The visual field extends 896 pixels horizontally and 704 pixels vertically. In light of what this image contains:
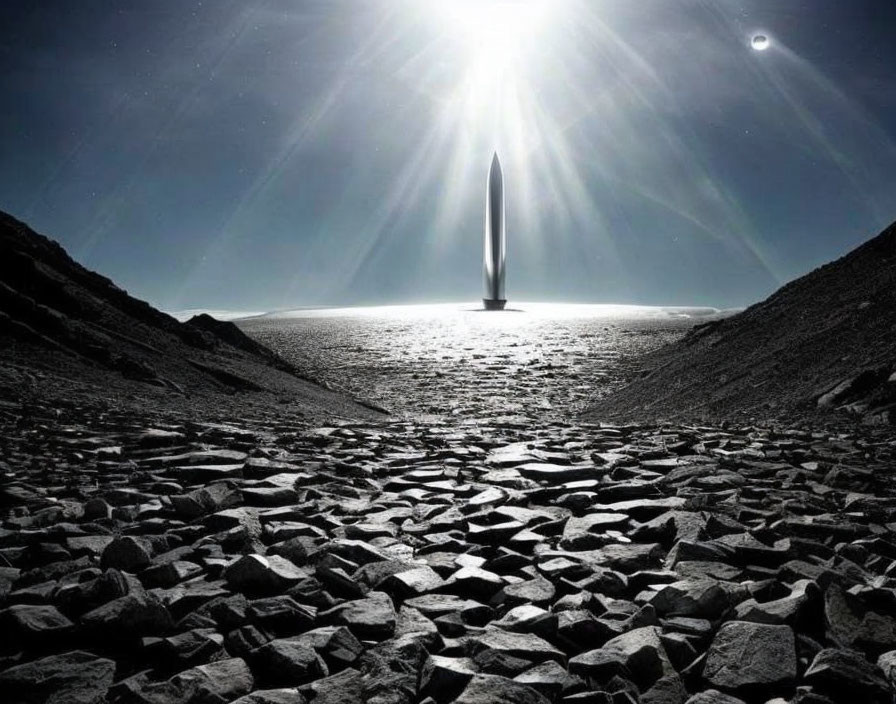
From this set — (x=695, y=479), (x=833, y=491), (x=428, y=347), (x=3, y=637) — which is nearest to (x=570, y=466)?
(x=695, y=479)

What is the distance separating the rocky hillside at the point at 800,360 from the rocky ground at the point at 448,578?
2.67m

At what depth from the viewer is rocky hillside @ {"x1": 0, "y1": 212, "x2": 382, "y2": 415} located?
9.34m

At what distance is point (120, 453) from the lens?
570 centimetres

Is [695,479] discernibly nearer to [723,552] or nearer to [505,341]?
[723,552]

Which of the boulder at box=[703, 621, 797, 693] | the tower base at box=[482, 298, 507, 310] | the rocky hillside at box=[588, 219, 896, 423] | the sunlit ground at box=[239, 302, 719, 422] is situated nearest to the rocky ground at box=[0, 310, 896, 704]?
the boulder at box=[703, 621, 797, 693]

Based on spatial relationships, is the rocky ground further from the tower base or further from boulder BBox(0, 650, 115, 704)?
the tower base

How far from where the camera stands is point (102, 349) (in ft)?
34.9

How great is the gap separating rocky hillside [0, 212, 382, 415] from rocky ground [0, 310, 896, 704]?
390 centimetres

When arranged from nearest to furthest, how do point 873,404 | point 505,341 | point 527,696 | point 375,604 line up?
point 527,696
point 375,604
point 873,404
point 505,341

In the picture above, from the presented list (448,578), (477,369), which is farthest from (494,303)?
(448,578)

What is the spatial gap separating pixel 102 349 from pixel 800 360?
37.1 feet

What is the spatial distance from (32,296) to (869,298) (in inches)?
593

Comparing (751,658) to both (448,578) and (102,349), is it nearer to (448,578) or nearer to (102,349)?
(448,578)

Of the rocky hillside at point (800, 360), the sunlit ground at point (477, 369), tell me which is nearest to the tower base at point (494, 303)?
the sunlit ground at point (477, 369)
